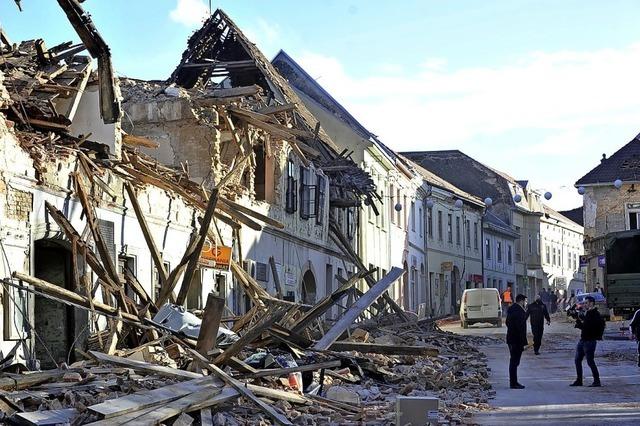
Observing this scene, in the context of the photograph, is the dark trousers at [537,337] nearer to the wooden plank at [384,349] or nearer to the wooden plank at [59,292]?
the wooden plank at [384,349]

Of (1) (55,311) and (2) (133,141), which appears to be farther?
(2) (133,141)

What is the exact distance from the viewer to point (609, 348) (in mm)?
31516

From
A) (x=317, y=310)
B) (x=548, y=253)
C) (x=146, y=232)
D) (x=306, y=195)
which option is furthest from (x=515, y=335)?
(x=548, y=253)

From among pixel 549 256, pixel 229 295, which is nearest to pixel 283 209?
pixel 229 295

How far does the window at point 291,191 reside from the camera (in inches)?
1308

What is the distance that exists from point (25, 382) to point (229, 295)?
14.1 m

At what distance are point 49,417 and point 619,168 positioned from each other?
58.3 metres

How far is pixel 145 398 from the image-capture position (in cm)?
1166

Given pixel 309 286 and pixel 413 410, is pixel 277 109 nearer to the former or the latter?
pixel 309 286

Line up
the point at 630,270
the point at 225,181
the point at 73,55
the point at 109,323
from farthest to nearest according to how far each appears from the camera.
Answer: the point at 630,270 < the point at 225,181 < the point at 73,55 < the point at 109,323

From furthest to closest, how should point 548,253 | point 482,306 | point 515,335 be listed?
point 548,253 < point 482,306 < point 515,335

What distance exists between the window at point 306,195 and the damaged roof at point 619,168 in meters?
33.1

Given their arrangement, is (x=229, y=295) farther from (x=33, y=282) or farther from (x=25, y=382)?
(x=25, y=382)

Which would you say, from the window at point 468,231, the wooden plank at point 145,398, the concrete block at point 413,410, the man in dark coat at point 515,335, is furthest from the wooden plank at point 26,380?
the window at point 468,231
